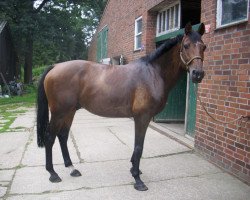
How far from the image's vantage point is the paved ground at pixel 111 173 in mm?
3816

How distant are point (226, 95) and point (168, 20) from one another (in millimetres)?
3679

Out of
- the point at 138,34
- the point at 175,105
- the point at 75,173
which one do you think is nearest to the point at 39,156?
the point at 75,173

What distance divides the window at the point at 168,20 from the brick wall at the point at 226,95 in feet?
6.50

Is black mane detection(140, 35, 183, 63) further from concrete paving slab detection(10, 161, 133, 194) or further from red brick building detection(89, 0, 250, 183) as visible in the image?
concrete paving slab detection(10, 161, 133, 194)

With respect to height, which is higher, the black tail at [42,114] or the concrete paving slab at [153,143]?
the black tail at [42,114]

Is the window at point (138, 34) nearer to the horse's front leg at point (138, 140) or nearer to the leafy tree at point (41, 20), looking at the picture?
the horse's front leg at point (138, 140)

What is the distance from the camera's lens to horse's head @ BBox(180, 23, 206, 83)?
3.59 meters

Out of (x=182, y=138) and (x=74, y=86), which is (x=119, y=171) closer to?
(x=74, y=86)

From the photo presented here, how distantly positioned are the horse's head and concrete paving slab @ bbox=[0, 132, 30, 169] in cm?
315

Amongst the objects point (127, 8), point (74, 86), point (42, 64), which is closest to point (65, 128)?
point (74, 86)

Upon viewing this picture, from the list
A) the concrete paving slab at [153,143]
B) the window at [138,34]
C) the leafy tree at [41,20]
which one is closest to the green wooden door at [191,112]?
the concrete paving slab at [153,143]

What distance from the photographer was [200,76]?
3574 millimetres

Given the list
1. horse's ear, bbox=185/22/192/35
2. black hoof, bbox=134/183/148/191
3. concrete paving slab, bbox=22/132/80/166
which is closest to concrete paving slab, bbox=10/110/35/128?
concrete paving slab, bbox=22/132/80/166

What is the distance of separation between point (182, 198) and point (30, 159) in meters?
2.73
